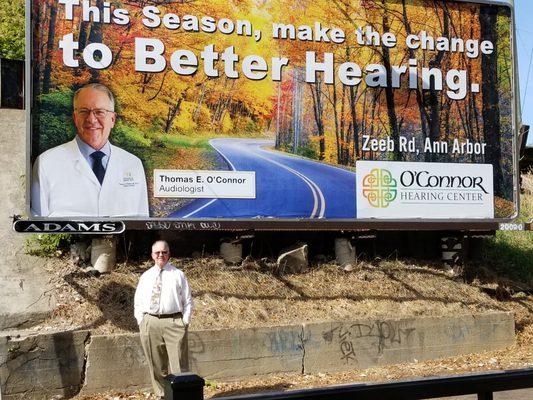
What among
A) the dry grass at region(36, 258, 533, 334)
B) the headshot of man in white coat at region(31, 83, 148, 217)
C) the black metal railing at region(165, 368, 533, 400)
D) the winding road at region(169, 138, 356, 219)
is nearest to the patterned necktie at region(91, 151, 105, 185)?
the headshot of man in white coat at region(31, 83, 148, 217)

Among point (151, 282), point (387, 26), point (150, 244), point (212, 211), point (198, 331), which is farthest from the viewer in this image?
point (387, 26)

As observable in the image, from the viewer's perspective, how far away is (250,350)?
8945 mm

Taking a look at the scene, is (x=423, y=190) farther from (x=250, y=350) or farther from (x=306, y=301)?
(x=250, y=350)

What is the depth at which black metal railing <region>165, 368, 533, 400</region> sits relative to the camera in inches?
102

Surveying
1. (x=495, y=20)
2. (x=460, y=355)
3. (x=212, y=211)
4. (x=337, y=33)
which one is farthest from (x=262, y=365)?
(x=495, y=20)

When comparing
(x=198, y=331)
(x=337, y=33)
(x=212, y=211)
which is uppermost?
(x=337, y=33)

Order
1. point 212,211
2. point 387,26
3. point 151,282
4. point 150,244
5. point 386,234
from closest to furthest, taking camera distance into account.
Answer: point 151,282 < point 212,211 < point 150,244 < point 387,26 < point 386,234

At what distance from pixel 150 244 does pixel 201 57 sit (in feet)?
9.81

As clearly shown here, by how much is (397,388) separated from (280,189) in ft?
25.1

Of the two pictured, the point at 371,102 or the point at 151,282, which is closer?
the point at 151,282

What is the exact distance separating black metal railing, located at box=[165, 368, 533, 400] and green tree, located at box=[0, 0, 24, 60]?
9827 millimetres

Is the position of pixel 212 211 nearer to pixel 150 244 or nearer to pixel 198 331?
pixel 150 244

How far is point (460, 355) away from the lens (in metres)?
10.2

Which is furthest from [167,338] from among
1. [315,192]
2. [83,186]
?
[315,192]
